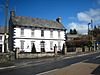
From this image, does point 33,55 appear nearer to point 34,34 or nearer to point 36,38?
point 36,38

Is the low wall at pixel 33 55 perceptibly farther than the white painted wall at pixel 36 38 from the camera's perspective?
No

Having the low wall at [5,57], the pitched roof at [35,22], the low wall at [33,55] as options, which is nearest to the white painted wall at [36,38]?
the pitched roof at [35,22]

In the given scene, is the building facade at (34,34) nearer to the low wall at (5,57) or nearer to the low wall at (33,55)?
the low wall at (33,55)

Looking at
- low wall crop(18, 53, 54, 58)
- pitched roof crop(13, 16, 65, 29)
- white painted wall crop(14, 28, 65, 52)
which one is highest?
pitched roof crop(13, 16, 65, 29)

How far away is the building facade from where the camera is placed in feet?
135

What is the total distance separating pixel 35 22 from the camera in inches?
1817

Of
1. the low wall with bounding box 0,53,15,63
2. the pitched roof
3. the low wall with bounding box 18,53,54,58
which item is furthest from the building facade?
Answer: the low wall with bounding box 0,53,15,63

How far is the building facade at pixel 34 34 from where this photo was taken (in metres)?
41.2

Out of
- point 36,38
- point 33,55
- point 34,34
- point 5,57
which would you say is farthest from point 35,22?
point 5,57

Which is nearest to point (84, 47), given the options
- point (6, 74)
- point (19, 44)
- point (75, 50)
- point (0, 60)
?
point (75, 50)

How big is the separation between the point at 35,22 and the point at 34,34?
3.72m

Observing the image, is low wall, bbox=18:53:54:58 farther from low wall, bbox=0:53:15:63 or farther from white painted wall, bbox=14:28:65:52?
white painted wall, bbox=14:28:65:52

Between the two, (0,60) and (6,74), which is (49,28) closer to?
(0,60)

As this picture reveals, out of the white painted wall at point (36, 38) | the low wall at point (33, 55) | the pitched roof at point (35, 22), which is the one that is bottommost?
the low wall at point (33, 55)
